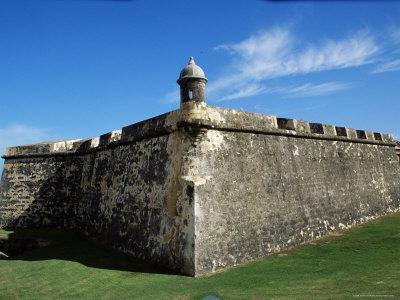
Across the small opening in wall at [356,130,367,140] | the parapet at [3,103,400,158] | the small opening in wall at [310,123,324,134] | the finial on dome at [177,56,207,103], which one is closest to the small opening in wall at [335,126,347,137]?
the parapet at [3,103,400,158]

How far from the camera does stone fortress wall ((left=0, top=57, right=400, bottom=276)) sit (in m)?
7.70

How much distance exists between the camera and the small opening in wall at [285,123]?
400 inches

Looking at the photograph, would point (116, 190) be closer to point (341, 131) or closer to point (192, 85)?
point (192, 85)

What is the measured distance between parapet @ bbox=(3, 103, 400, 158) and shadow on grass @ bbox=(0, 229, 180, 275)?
8.80 ft

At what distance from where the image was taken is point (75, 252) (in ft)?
30.5

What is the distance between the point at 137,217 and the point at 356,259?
476 cm

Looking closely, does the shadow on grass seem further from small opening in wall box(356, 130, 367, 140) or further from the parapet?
small opening in wall box(356, 130, 367, 140)

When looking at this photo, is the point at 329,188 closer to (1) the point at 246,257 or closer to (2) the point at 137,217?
(1) the point at 246,257

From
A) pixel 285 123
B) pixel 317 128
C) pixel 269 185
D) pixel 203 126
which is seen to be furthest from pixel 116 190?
pixel 317 128

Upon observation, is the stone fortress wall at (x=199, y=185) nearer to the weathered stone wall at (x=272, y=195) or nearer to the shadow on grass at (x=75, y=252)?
the weathered stone wall at (x=272, y=195)

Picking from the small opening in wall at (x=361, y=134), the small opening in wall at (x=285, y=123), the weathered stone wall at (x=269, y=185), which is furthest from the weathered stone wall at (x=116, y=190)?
the small opening in wall at (x=361, y=134)

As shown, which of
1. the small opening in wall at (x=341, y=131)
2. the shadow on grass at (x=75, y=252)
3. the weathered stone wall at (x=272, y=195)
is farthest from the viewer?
the small opening in wall at (x=341, y=131)

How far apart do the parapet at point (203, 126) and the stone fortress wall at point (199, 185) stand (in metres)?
0.03

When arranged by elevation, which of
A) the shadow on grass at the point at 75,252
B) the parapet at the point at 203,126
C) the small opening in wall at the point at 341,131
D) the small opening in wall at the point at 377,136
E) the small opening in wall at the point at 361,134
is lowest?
the shadow on grass at the point at 75,252
